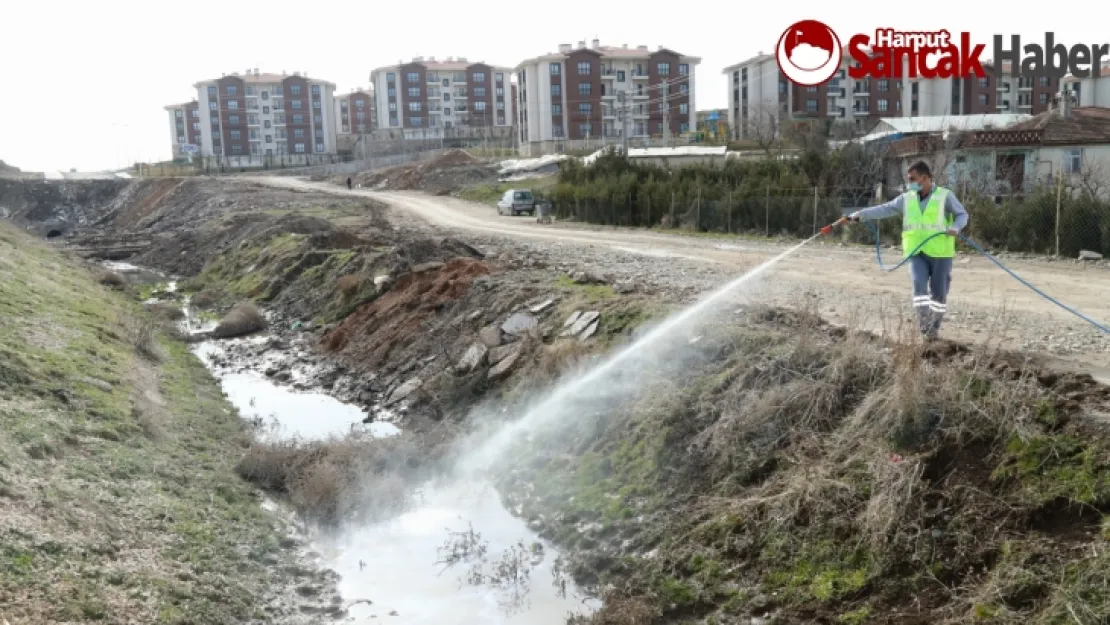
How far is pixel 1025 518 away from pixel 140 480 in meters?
9.46

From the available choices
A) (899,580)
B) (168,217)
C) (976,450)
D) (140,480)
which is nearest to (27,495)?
(140,480)

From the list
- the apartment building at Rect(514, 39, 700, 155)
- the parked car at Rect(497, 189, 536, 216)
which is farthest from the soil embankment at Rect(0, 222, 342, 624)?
the apartment building at Rect(514, 39, 700, 155)

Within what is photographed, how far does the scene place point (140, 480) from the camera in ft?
36.9

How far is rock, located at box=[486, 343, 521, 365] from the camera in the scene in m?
15.7

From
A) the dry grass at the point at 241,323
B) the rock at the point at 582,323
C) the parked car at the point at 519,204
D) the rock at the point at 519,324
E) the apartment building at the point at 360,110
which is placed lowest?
the dry grass at the point at 241,323

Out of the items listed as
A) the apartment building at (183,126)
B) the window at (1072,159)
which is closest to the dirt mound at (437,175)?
the window at (1072,159)

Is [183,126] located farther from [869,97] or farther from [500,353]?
[500,353]

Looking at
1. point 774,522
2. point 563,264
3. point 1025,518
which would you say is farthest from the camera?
point 563,264

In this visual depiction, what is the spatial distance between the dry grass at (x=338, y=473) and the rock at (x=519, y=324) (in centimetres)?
307

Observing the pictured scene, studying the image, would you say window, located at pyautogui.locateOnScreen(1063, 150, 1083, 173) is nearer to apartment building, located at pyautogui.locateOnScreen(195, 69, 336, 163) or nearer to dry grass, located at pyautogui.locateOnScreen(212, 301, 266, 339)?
dry grass, located at pyautogui.locateOnScreen(212, 301, 266, 339)

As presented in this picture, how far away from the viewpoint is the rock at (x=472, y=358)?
15.9 m

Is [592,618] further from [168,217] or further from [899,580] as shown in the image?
[168,217]

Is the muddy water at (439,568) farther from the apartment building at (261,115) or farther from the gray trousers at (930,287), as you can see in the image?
the apartment building at (261,115)

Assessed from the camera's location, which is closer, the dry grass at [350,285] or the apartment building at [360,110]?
the dry grass at [350,285]
